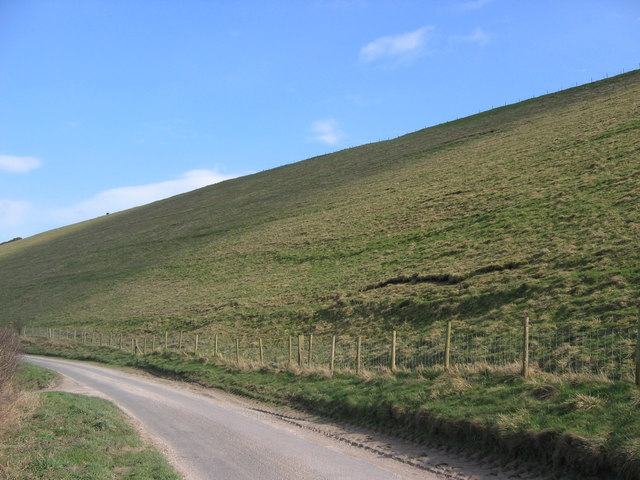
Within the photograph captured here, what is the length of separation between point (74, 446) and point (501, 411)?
8548mm

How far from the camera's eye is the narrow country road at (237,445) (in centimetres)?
1012

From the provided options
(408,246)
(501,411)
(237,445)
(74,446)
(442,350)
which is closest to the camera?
(74,446)

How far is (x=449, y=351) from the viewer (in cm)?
1794

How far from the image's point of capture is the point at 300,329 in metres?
29.8

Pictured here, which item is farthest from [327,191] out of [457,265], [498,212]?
[457,265]

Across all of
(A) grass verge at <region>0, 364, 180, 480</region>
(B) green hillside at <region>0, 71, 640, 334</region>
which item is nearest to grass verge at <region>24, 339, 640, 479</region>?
(A) grass verge at <region>0, 364, 180, 480</region>

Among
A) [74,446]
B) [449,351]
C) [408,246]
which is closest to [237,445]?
[74,446]

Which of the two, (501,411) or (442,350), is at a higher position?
(442,350)

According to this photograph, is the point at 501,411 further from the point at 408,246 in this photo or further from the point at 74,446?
the point at 408,246

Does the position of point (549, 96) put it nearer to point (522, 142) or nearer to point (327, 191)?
point (522, 142)

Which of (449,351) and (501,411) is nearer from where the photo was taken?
(501,411)

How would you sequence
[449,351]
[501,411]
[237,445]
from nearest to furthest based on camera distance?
1. [501,411]
2. [237,445]
3. [449,351]

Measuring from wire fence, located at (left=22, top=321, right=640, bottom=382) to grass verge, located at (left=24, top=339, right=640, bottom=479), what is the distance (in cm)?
86

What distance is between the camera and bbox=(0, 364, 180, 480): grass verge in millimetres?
9219
